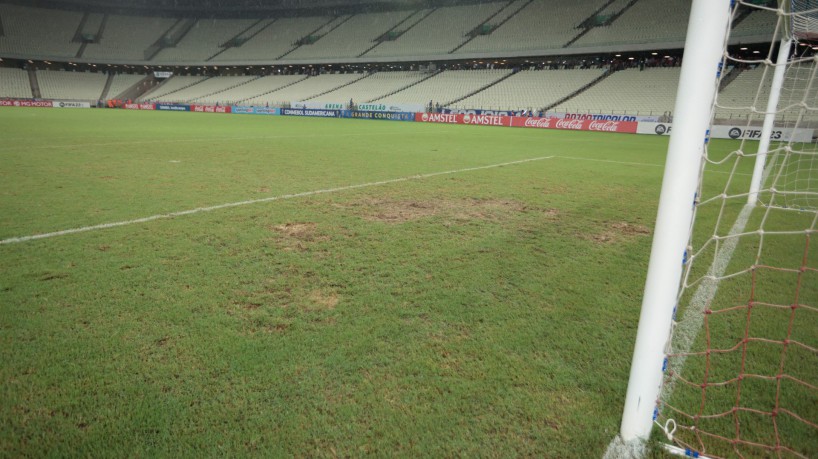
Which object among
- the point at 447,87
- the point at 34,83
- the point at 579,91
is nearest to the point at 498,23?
the point at 447,87

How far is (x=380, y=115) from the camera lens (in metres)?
35.5

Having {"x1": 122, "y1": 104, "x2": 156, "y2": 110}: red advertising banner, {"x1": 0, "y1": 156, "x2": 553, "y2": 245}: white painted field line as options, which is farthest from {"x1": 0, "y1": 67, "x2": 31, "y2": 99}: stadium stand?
{"x1": 0, "y1": 156, "x2": 553, "y2": 245}: white painted field line

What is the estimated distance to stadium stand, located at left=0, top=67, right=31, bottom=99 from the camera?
4722cm

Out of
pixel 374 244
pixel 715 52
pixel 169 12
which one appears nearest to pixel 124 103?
pixel 169 12

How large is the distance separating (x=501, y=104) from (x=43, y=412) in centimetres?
3616

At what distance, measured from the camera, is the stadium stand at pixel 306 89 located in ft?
152

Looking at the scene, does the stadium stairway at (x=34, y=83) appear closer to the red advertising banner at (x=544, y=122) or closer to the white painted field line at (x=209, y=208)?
the red advertising banner at (x=544, y=122)

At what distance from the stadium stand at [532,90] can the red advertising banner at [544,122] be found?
549 cm

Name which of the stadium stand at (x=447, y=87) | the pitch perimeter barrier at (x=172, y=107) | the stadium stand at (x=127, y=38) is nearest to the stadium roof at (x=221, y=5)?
the stadium stand at (x=127, y=38)

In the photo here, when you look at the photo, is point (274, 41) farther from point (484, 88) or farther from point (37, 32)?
point (484, 88)

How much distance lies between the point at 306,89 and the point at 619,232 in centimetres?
4690

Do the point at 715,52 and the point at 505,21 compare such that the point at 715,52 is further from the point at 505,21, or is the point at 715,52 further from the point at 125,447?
the point at 505,21

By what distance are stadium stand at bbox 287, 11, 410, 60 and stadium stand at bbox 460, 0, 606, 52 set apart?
1251 cm

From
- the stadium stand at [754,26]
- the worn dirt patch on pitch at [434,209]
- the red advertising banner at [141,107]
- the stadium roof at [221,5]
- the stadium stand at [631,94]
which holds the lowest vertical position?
the worn dirt patch on pitch at [434,209]
